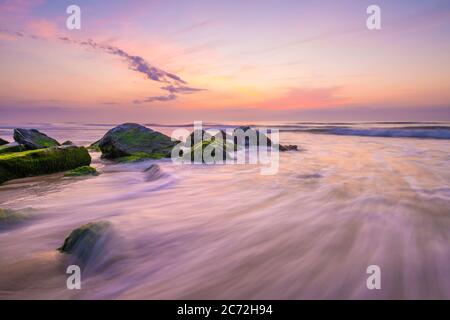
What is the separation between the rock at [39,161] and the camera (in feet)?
21.4

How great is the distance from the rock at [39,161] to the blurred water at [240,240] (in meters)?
0.70

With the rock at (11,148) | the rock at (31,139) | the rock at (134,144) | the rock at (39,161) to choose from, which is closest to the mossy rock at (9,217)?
the rock at (39,161)

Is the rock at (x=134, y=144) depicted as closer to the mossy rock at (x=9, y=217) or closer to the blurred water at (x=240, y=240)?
the blurred water at (x=240, y=240)

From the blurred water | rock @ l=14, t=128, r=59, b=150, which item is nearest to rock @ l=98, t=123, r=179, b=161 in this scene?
rock @ l=14, t=128, r=59, b=150

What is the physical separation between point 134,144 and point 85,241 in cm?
877

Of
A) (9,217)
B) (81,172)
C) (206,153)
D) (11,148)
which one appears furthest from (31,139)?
(9,217)

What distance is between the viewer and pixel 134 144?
11.3 metres

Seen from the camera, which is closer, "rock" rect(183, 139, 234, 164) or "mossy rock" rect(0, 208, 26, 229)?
"mossy rock" rect(0, 208, 26, 229)

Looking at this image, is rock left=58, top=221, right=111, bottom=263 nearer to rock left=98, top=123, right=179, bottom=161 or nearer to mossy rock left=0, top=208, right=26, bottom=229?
mossy rock left=0, top=208, right=26, bottom=229

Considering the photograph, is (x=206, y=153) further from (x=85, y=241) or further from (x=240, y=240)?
(x=85, y=241)

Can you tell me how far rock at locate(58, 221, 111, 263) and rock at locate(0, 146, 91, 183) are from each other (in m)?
4.54

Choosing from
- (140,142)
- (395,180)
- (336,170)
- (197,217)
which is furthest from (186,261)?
(140,142)

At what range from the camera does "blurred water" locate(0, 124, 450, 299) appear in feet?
7.34
